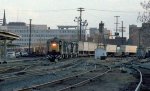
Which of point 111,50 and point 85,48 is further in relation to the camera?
point 111,50

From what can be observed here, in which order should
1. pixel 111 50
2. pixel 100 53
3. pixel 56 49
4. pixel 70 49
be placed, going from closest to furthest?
pixel 56 49 < pixel 100 53 < pixel 70 49 < pixel 111 50

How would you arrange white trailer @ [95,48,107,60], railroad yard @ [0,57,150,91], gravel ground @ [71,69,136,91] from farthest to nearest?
white trailer @ [95,48,107,60] < gravel ground @ [71,69,136,91] < railroad yard @ [0,57,150,91]

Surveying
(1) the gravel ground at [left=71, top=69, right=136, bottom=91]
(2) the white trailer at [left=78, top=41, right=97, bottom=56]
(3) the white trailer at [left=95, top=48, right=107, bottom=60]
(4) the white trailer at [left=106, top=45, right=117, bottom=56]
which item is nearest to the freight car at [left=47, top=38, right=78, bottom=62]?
(3) the white trailer at [left=95, top=48, right=107, bottom=60]

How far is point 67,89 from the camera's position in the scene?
59.9 feet

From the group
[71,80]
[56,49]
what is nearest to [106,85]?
[71,80]

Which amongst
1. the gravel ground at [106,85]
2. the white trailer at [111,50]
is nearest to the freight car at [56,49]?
the white trailer at [111,50]

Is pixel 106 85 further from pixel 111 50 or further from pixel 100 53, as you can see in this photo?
pixel 111 50

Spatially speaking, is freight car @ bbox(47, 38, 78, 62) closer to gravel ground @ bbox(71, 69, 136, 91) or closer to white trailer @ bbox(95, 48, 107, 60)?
white trailer @ bbox(95, 48, 107, 60)

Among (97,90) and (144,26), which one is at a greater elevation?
(144,26)

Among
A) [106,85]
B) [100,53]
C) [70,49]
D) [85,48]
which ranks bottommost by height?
[106,85]

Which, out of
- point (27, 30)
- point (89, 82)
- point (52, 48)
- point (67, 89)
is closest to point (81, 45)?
point (52, 48)

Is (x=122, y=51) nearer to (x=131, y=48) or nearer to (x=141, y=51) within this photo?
(x=131, y=48)

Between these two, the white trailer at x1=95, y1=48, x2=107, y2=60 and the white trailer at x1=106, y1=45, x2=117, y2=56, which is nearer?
the white trailer at x1=95, y1=48, x2=107, y2=60

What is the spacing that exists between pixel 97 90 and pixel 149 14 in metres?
37.9
